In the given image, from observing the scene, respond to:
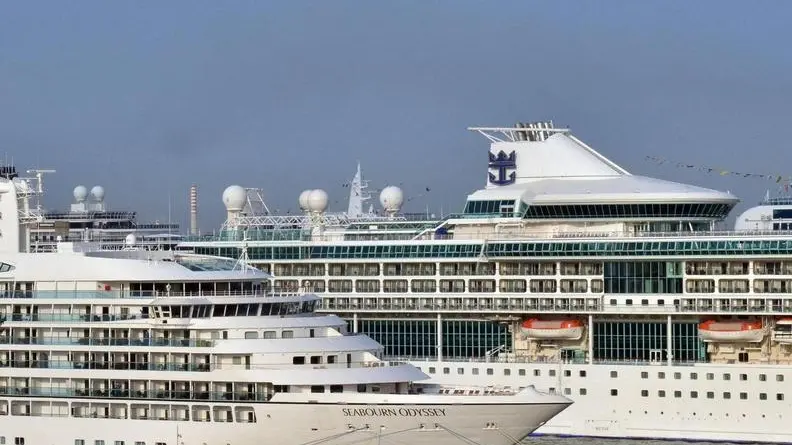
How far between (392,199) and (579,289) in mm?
13643

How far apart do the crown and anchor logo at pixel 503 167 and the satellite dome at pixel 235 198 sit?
1134cm

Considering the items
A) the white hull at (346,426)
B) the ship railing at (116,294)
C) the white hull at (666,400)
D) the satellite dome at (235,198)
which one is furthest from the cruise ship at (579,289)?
the white hull at (346,426)

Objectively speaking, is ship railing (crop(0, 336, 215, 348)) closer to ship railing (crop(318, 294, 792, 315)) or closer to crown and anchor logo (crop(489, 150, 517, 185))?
ship railing (crop(318, 294, 792, 315))

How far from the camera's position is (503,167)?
73.1 m

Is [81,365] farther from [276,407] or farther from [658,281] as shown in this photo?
[658,281]

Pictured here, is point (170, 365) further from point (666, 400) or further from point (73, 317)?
point (666, 400)

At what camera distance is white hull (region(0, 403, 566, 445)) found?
5131 centimetres

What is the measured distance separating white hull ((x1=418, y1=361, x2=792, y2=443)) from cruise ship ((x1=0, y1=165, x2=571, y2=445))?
13280 millimetres

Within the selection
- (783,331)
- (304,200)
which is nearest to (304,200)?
(304,200)

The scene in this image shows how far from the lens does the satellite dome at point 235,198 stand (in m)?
78.6

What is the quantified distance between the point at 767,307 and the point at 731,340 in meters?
1.69

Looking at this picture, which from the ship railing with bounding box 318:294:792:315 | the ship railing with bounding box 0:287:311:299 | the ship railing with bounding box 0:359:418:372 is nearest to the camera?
the ship railing with bounding box 0:359:418:372

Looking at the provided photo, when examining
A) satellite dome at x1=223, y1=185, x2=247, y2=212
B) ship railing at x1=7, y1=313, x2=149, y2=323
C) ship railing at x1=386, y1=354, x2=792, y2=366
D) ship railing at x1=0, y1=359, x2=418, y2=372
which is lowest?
ship railing at x1=386, y1=354, x2=792, y2=366

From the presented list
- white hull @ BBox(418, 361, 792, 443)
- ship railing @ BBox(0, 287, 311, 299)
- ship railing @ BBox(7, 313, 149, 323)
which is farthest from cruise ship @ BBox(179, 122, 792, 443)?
ship railing @ BBox(7, 313, 149, 323)
